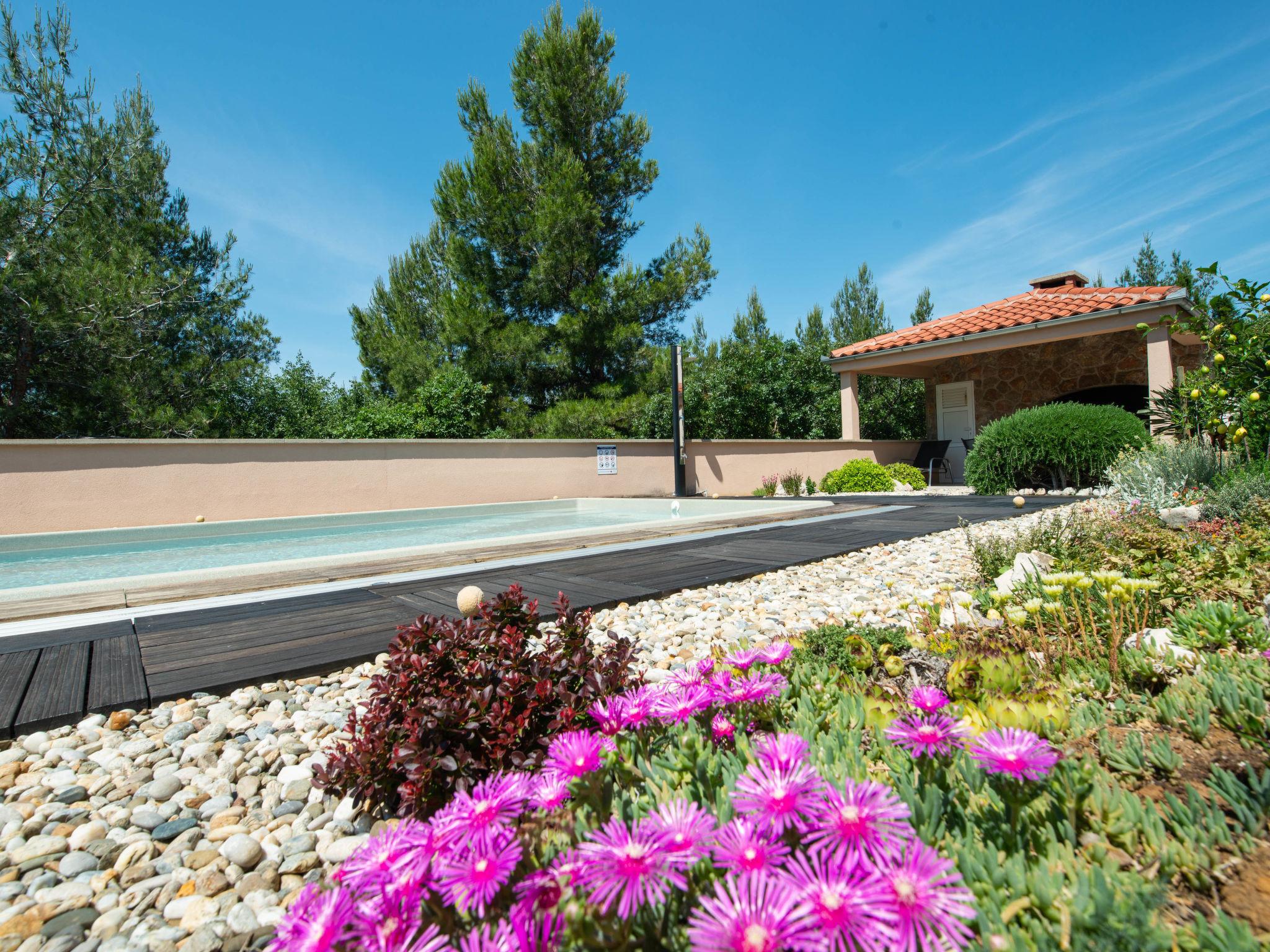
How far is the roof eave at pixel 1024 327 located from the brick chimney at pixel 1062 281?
4.04m

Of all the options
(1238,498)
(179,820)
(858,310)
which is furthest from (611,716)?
(858,310)

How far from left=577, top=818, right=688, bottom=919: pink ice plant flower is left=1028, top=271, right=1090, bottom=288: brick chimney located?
15301mm

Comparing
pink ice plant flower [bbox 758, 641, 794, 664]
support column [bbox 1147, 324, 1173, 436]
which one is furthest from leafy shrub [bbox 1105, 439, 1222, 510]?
pink ice plant flower [bbox 758, 641, 794, 664]

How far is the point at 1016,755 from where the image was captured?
0.75m

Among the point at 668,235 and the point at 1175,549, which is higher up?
the point at 668,235

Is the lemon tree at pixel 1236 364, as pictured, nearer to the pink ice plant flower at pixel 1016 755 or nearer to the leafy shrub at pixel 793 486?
the pink ice plant flower at pixel 1016 755

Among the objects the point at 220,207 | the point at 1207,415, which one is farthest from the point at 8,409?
the point at 1207,415

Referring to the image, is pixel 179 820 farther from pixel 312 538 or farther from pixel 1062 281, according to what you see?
pixel 1062 281

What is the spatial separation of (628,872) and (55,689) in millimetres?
2294

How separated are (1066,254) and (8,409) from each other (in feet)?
80.6

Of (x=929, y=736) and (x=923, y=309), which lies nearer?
(x=929, y=736)

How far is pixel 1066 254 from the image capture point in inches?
675

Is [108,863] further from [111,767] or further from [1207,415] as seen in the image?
[1207,415]

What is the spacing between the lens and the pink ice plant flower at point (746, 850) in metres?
0.63
